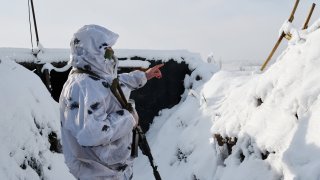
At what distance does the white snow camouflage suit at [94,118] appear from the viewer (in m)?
2.83

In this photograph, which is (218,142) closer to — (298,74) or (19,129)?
(298,74)

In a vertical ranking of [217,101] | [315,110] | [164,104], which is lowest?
[164,104]

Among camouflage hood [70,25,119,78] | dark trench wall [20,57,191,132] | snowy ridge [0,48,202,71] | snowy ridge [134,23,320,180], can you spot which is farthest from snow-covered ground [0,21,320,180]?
dark trench wall [20,57,191,132]

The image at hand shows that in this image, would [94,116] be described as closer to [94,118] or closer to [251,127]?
[94,118]

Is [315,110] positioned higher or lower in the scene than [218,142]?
higher

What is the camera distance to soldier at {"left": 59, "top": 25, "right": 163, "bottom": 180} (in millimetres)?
2836

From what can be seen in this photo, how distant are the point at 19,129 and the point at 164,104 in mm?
11025

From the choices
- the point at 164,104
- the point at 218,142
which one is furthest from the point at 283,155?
the point at 164,104

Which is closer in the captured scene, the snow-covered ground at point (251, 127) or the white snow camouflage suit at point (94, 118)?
the white snow camouflage suit at point (94, 118)

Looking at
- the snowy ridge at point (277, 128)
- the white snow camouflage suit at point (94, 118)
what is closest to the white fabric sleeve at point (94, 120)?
the white snow camouflage suit at point (94, 118)

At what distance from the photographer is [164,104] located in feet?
50.8

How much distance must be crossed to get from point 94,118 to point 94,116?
0.02m

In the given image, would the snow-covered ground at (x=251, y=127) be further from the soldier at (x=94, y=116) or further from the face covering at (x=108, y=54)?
the face covering at (x=108, y=54)

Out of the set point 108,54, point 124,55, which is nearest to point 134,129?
point 108,54
